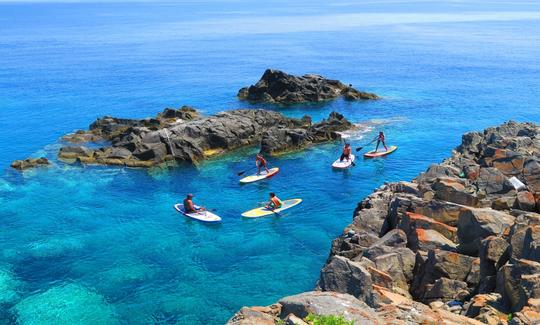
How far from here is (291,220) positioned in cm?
4284

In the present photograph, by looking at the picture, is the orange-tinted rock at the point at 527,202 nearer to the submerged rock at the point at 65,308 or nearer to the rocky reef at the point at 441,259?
the rocky reef at the point at 441,259

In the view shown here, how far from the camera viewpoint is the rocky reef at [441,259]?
1736 centimetres

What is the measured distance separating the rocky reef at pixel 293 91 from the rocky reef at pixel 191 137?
1916cm

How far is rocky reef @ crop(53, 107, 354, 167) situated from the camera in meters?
58.3

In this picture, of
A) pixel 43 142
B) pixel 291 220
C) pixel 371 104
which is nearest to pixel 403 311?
pixel 291 220

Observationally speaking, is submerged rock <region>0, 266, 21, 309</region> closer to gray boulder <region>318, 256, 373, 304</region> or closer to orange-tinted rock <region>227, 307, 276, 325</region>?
orange-tinted rock <region>227, 307, 276, 325</region>

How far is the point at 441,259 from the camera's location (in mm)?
23453

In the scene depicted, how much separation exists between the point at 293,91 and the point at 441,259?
70702 millimetres

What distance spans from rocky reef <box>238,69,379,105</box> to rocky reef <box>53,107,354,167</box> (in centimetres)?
1916

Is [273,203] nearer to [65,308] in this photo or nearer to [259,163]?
[259,163]

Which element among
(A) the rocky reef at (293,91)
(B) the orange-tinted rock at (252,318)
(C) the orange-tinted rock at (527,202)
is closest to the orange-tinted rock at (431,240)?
(C) the orange-tinted rock at (527,202)

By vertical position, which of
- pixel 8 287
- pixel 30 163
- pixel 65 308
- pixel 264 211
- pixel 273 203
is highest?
pixel 30 163

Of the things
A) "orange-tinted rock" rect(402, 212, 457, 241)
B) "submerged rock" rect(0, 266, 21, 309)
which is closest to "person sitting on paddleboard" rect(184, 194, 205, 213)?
"submerged rock" rect(0, 266, 21, 309)

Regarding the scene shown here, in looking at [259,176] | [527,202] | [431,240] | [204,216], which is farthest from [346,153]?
[431,240]
